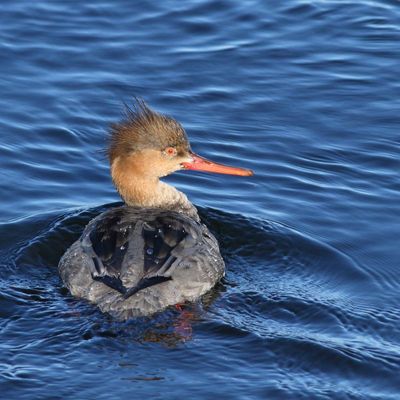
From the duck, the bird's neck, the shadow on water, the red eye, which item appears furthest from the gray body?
the red eye

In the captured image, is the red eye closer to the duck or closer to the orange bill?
the duck

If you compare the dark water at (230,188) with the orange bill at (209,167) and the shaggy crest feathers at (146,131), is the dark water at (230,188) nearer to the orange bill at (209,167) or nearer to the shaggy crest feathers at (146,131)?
the orange bill at (209,167)

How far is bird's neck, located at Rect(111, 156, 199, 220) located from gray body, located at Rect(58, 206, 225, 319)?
383 mm

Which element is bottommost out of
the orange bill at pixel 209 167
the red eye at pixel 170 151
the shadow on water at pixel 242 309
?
the shadow on water at pixel 242 309

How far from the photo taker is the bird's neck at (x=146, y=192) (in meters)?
10.0

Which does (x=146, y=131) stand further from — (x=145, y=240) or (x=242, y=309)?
(x=242, y=309)

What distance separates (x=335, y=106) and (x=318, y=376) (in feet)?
17.3

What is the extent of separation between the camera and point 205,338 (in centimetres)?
845

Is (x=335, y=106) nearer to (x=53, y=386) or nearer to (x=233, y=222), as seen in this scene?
(x=233, y=222)

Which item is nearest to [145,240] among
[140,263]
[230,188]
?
[140,263]

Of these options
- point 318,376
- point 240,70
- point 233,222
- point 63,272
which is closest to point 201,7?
point 240,70

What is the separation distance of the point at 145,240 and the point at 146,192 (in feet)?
3.84

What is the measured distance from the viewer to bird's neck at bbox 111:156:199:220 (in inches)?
394

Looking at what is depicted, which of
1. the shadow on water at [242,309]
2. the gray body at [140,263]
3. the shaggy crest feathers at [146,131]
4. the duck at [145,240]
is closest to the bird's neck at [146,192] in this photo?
the duck at [145,240]
